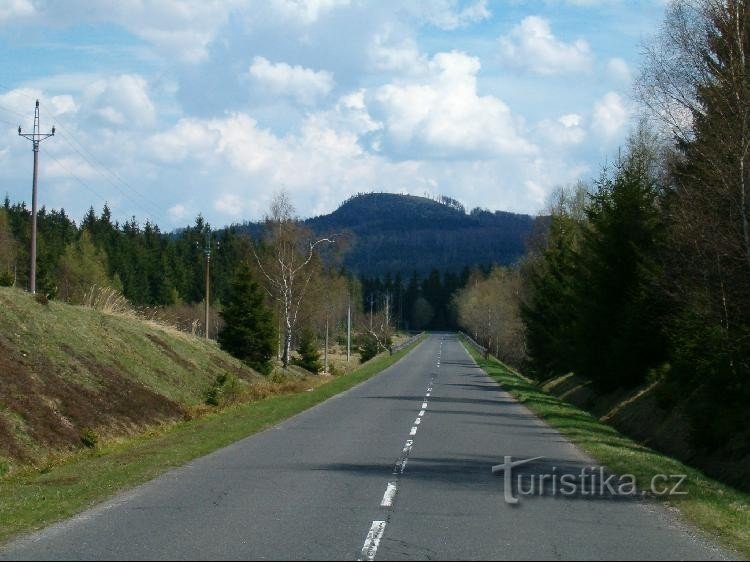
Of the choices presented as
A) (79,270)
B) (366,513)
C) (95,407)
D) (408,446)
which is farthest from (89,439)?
(79,270)

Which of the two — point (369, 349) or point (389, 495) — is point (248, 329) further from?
point (389, 495)

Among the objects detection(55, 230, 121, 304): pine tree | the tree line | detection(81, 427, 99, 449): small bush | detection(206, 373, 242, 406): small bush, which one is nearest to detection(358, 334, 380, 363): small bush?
detection(55, 230, 121, 304): pine tree

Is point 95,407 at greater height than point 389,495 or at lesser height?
lesser

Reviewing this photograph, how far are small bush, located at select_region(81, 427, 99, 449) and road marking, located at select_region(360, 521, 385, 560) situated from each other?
13.8 m

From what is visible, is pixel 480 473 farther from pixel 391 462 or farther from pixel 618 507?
pixel 618 507

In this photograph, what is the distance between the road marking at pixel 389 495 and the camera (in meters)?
10.9

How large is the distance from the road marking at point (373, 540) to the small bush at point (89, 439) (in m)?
13.8

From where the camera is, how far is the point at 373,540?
346 inches

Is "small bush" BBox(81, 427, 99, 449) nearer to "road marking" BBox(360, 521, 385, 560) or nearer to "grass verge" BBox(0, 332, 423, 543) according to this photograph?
"grass verge" BBox(0, 332, 423, 543)

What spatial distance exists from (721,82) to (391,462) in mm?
12010

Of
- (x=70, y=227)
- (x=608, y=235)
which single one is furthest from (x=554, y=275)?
(x=70, y=227)

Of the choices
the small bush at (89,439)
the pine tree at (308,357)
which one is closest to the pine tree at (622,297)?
the small bush at (89,439)

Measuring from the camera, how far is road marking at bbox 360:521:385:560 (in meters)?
8.13

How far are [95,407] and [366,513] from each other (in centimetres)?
1659
